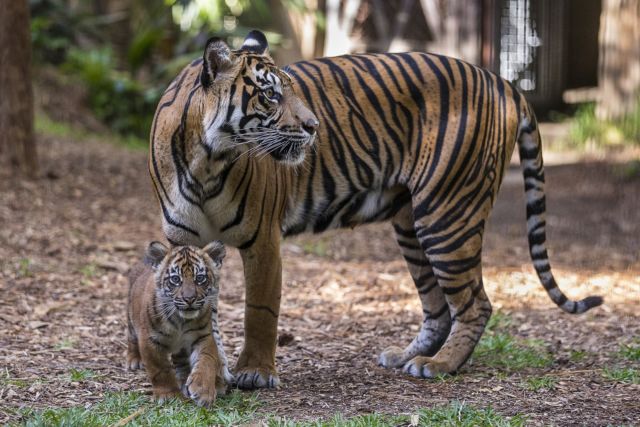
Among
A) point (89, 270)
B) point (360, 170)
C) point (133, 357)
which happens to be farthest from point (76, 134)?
point (360, 170)

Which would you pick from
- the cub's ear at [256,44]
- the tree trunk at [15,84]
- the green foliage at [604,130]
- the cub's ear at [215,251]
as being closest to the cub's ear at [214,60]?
the cub's ear at [256,44]

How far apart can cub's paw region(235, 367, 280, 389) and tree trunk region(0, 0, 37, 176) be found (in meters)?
5.13

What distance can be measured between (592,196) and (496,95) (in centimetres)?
720

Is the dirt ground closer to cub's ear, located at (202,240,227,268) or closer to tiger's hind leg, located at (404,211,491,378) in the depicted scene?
tiger's hind leg, located at (404,211,491,378)

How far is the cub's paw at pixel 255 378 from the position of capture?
4.41m

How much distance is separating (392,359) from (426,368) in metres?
0.31

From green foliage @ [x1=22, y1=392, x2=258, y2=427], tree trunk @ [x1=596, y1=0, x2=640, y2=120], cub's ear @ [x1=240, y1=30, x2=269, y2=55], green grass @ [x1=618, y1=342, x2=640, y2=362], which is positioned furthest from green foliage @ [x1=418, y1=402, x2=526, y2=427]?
tree trunk @ [x1=596, y1=0, x2=640, y2=120]

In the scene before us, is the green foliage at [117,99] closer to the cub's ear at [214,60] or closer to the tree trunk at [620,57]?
the tree trunk at [620,57]

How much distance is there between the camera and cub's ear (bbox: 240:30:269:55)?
174 inches

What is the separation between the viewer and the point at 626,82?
1370 cm

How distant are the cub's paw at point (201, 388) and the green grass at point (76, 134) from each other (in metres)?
8.46

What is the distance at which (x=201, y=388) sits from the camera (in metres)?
3.94

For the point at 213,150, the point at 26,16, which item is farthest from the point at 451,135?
the point at 26,16

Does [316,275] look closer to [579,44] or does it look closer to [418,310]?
[418,310]
